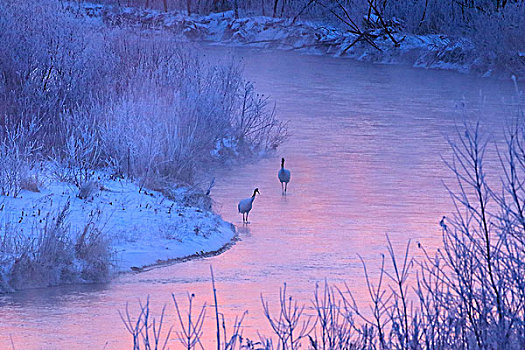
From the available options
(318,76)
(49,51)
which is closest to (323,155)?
(49,51)

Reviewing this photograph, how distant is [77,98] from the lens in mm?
19266

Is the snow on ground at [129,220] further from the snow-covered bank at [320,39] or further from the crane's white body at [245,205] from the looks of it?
the snow-covered bank at [320,39]

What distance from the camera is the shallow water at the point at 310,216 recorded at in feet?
33.9

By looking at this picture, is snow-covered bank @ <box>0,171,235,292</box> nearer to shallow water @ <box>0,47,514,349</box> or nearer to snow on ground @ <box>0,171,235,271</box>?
snow on ground @ <box>0,171,235,271</box>

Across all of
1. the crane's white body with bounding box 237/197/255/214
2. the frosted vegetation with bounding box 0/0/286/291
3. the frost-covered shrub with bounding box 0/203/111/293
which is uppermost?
the frosted vegetation with bounding box 0/0/286/291

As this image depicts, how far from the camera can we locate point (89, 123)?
17672 millimetres

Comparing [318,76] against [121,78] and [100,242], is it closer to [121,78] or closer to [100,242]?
[121,78]

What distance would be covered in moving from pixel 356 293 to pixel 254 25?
44406 millimetres

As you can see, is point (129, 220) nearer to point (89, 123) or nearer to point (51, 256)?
point (51, 256)

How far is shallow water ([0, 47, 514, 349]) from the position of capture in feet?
33.9

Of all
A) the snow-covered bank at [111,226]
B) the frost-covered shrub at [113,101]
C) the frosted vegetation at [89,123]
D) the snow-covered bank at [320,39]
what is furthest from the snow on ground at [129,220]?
the snow-covered bank at [320,39]

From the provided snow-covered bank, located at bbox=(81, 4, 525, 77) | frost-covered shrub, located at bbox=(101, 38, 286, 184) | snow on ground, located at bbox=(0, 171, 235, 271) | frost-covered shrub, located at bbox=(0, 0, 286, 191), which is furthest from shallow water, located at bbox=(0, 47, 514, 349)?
snow-covered bank, located at bbox=(81, 4, 525, 77)

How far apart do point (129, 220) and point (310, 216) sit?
3256mm

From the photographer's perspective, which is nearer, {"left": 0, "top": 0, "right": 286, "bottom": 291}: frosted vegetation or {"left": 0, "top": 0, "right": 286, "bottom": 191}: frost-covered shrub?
{"left": 0, "top": 0, "right": 286, "bottom": 291}: frosted vegetation
